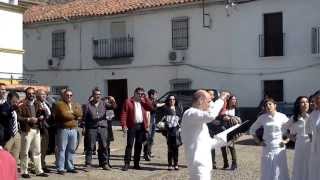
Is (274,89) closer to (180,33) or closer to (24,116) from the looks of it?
(180,33)

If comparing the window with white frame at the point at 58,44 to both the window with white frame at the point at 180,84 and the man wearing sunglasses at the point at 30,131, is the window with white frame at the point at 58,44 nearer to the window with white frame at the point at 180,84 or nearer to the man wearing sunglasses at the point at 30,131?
the window with white frame at the point at 180,84

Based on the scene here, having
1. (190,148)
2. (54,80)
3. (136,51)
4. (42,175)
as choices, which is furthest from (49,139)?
(54,80)

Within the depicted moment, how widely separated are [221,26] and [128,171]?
15585 millimetres

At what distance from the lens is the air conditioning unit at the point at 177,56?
2855cm

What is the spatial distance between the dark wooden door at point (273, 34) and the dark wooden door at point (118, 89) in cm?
785

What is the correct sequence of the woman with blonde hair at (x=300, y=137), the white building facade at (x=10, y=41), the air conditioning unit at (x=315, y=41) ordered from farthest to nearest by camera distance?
the air conditioning unit at (x=315, y=41)
the white building facade at (x=10, y=41)
the woman with blonde hair at (x=300, y=137)

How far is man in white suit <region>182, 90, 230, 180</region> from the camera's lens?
7.02 meters

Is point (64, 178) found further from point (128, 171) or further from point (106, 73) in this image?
point (106, 73)

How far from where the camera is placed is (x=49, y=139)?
13.1 meters

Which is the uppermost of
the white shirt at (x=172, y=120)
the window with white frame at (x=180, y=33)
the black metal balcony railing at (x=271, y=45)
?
the window with white frame at (x=180, y=33)

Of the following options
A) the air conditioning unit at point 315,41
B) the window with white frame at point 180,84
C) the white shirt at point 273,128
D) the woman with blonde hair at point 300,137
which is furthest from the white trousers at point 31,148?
the window with white frame at point 180,84

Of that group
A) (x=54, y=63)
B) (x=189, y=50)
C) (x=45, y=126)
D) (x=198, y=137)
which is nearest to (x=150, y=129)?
(x=45, y=126)

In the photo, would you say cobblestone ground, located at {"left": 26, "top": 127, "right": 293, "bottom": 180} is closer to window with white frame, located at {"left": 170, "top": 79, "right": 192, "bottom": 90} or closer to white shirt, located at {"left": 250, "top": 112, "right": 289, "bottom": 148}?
white shirt, located at {"left": 250, "top": 112, "right": 289, "bottom": 148}

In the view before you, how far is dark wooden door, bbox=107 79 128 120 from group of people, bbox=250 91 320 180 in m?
21.2
